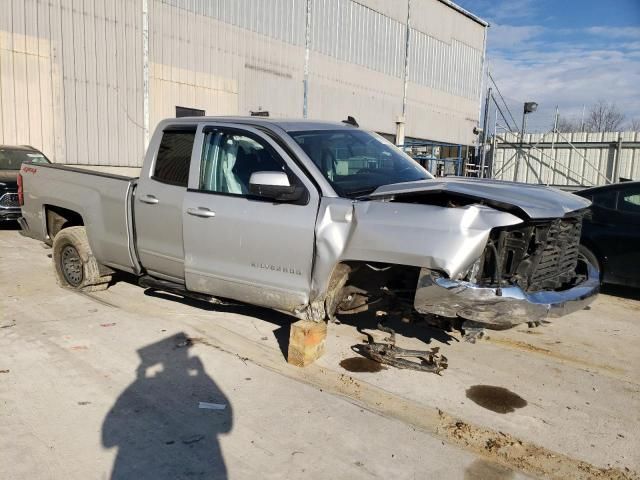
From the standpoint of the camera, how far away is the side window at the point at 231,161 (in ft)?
15.2

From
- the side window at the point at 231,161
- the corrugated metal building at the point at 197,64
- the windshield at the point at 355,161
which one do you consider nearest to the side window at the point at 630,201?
the windshield at the point at 355,161

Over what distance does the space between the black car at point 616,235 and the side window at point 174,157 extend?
4743 mm

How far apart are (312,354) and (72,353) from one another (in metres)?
1.97

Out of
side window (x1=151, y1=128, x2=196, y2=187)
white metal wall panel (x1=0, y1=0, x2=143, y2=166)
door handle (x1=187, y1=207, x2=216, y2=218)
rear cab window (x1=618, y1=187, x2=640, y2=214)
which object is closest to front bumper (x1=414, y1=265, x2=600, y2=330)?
door handle (x1=187, y1=207, x2=216, y2=218)

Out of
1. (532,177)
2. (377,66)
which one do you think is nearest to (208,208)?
(532,177)

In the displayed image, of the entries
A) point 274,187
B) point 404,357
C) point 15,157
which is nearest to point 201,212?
point 274,187

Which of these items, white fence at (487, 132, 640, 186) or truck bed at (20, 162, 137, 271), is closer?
truck bed at (20, 162, 137, 271)

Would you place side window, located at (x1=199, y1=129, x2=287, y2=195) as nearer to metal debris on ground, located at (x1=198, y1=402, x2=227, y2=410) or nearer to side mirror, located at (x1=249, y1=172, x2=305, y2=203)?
side mirror, located at (x1=249, y1=172, x2=305, y2=203)

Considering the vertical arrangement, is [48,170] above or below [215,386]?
above

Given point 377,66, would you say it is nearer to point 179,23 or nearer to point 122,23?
point 179,23

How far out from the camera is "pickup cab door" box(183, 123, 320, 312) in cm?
423

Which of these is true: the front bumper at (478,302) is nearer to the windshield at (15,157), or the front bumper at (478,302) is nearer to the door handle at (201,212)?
the door handle at (201,212)

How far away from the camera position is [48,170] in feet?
20.8

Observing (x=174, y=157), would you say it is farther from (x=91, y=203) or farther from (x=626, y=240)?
(x=626, y=240)
